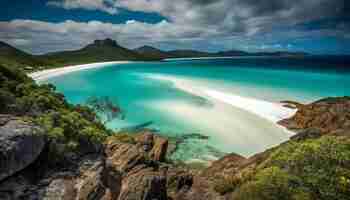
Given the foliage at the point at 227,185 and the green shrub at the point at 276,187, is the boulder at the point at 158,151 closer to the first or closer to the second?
the foliage at the point at 227,185

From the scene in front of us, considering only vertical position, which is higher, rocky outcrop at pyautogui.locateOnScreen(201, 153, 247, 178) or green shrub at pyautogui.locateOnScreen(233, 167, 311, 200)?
green shrub at pyautogui.locateOnScreen(233, 167, 311, 200)

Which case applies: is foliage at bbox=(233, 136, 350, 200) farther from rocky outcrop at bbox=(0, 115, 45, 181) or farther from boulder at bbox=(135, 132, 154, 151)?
boulder at bbox=(135, 132, 154, 151)

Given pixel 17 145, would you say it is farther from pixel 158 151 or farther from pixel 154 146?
pixel 154 146

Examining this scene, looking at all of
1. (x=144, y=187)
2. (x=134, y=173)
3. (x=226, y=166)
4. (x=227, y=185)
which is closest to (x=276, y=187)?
(x=227, y=185)

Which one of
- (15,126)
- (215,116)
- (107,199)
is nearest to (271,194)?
(107,199)

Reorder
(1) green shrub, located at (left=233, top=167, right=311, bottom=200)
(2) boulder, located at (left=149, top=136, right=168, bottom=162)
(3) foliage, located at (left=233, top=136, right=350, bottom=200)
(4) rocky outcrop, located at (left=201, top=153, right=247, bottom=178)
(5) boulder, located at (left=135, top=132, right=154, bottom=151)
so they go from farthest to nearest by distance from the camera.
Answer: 1. (5) boulder, located at (left=135, top=132, right=154, bottom=151)
2. (4) rocky outcrop, located at (left=201, top=153, right=247, bottom=178)
3. (2) boulder, located at (left=149, top=136, right=168, bottom=162)
4. (1) green shrub, located at (left=233, top=167, right=311, bottom=200)
5. (3) foliage, located at (left=233, top=136, right=350, bottom=200)

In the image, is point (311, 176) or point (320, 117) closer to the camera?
point (311, 176)

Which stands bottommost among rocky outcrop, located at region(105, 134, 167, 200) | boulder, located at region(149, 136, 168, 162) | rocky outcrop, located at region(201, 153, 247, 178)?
rocky outcrop, located at region(201, 153, 247, 178)

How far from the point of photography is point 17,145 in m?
7.77

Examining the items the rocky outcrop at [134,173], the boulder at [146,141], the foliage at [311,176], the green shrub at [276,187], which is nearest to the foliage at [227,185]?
the rocky outcrop at [134,173]

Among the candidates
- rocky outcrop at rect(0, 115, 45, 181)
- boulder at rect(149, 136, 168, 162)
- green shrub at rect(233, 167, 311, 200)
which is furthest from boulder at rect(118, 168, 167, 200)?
boulder at rect(149, 136, 168, 162)

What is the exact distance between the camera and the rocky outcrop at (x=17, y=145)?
741cm

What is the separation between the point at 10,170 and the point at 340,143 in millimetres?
11141

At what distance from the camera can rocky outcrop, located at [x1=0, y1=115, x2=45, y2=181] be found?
7.41 meters
